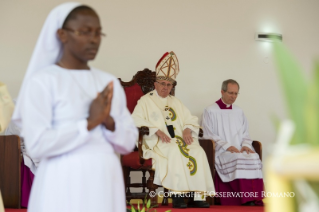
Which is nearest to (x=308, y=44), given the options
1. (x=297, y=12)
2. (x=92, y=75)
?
(x=297, y=12)

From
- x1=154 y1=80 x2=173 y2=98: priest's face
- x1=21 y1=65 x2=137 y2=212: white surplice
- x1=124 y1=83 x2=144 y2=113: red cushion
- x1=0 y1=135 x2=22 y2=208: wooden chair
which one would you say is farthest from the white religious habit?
x1=124 y1=83 x2=144 y2=113: red cushion

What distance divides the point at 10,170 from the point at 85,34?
4.95 m

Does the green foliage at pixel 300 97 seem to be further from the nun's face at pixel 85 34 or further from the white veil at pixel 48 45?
the white veil at pixel 48 45

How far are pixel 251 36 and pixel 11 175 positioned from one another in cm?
481

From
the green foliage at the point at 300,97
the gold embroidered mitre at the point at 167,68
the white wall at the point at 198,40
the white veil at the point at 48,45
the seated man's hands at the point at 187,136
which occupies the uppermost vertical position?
the white wall at the point at 198,40

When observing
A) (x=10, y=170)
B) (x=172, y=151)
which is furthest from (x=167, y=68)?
(x=10, y=170)

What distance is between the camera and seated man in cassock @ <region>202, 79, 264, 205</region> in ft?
24.2

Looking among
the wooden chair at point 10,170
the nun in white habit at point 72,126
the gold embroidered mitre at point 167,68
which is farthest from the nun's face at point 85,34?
the gold embroidered mitre at point 167,68

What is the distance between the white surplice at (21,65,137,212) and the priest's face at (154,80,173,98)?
5016 mm

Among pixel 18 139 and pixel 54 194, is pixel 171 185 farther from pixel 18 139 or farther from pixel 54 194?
pixel 54 194

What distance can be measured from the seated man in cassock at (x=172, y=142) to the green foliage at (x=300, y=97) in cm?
589

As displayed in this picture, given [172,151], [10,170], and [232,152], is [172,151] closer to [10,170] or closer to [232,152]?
[232,152]

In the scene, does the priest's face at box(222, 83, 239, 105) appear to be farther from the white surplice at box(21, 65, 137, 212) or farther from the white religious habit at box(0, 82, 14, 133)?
the white surplice at box(21, 65, 137, 212)

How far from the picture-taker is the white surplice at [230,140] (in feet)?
24.2
